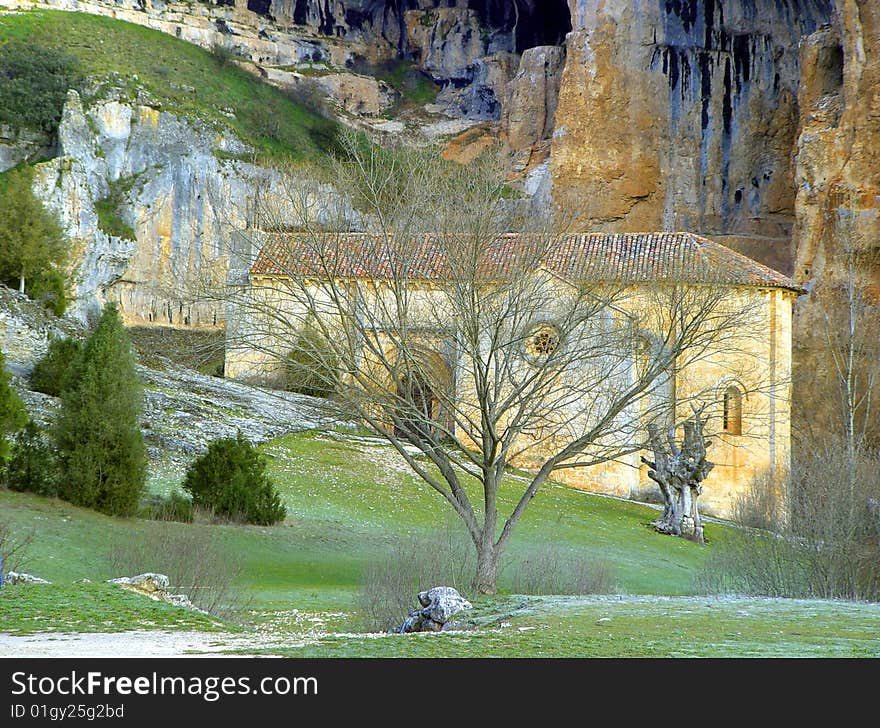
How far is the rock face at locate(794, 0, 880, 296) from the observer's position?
3569 cm

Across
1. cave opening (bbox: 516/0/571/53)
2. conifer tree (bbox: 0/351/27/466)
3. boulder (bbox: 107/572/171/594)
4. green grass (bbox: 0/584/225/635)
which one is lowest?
green grass (bbox: 0/584/225/635)

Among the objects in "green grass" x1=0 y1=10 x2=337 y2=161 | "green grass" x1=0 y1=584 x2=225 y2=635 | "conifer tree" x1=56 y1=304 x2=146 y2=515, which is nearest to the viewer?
"green grass" x1=0 y1=584 x2=225 y2=635

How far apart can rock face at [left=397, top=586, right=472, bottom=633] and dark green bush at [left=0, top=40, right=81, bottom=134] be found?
4648 centimetres

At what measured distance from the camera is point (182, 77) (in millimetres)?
57906

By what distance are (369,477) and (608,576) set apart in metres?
12.5

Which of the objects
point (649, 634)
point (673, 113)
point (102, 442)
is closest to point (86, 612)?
Answer: point (649, 634)

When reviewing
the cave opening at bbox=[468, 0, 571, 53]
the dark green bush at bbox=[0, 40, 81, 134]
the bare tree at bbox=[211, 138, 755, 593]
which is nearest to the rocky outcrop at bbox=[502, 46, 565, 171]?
the cave opening at bbox=[468, 0, 571, 53]

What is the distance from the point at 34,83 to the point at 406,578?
Result: 45677 millimetres

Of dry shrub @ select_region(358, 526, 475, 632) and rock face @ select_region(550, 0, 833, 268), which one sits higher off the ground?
rock face @ select_region(550, 0, 833, 268)

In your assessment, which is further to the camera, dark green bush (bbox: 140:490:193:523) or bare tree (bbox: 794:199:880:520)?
bare tree (bbox: 794:199:880:520)

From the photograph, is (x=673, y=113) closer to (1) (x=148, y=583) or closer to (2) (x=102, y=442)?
(2) (x=102, y=442)

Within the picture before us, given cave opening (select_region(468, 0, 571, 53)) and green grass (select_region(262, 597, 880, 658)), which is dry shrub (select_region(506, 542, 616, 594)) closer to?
green grass (select_region(262, 597, 880, 658))

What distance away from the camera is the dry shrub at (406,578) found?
12648 mm
